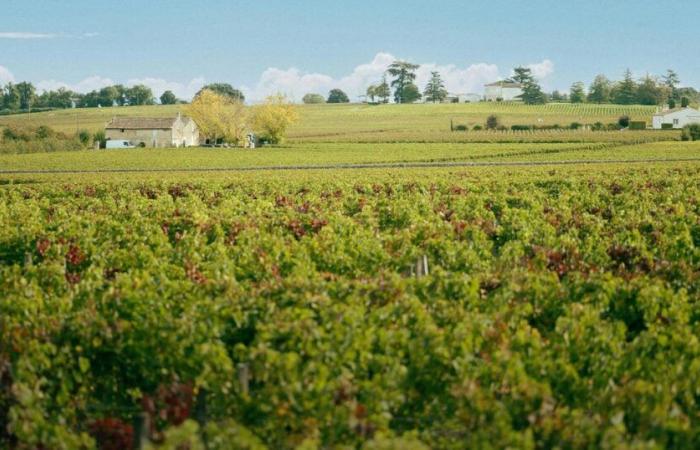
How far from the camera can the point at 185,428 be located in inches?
249

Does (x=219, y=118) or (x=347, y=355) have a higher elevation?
(x=219, y=118)

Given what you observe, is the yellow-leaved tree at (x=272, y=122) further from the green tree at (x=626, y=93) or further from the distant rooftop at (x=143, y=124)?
the green tree at (x=626, y=93)

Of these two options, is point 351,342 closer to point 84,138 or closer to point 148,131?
point 84,138

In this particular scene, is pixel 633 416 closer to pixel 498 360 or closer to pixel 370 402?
pixel 498 360

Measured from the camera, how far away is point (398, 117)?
173 meters

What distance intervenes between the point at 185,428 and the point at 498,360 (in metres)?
3.11

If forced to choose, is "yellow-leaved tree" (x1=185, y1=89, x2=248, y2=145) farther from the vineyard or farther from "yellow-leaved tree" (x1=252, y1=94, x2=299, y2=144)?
the vineyard

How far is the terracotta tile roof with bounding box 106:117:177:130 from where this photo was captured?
11756 cm

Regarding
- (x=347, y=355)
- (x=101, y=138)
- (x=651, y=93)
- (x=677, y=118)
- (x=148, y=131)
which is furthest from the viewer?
(x=651, y=93)

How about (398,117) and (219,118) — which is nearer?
(219,118)

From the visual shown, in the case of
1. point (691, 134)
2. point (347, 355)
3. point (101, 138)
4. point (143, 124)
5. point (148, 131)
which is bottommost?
point (347, 355)

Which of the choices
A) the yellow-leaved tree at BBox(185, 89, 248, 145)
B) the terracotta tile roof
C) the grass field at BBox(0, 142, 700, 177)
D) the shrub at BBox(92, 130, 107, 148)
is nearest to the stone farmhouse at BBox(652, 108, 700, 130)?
the grass field at BBox(0, 142, 700, 177)

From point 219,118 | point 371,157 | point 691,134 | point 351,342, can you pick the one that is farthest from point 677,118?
point 351,342

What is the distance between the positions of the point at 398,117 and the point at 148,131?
66.9 m
